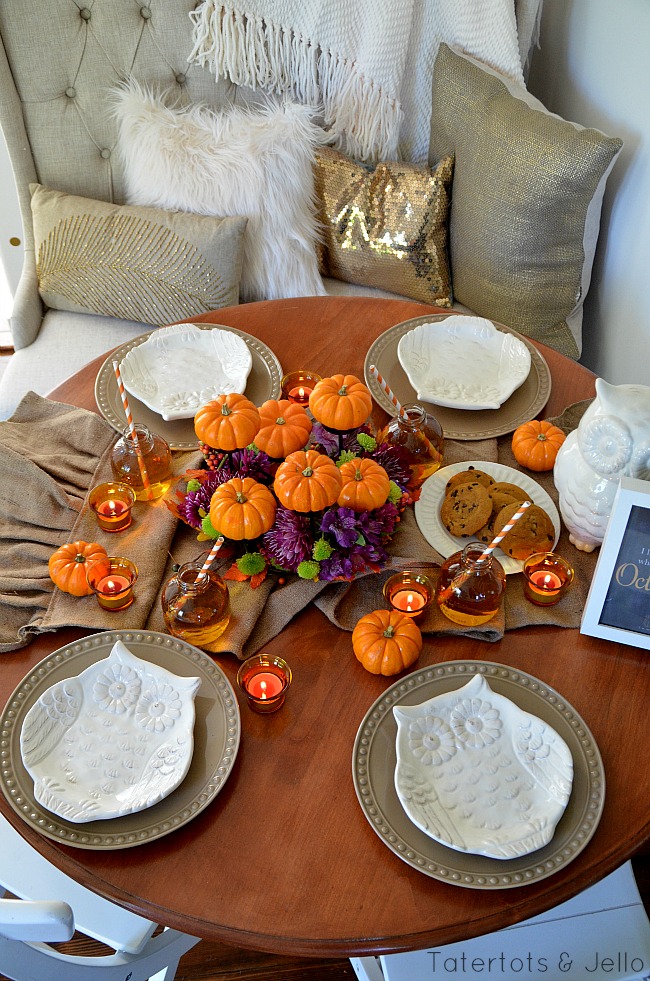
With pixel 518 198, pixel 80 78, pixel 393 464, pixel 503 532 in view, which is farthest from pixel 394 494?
pixel 80 78

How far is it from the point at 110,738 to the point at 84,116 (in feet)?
5.23

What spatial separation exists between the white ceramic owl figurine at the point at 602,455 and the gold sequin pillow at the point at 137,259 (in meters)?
1.01

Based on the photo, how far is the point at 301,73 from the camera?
195 centimetres

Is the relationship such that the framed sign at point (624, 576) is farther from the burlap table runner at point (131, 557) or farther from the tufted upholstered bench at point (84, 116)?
the tufted upholstered bench at point (84, 116)

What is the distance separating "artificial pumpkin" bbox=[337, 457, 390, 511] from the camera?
1027 millimetres

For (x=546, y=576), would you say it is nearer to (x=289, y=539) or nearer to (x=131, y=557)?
(x=289, y=539)

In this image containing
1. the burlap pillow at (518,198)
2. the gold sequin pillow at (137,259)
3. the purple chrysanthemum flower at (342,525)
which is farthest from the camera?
the gold sequin pillow at (137,259)

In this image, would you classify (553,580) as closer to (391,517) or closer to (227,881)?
(391,517)

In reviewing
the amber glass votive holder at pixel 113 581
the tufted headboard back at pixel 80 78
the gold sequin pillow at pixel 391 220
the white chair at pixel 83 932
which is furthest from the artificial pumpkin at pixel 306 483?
the tufted headboard back at pixel 80 78

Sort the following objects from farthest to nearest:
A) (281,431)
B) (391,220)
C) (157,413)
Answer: (391,220)
(157,413)
(281,431)

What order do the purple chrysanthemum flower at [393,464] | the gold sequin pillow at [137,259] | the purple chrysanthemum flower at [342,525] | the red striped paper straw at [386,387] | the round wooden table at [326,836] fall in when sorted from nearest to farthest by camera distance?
the round wooden table at [326,836], the purple chrysanthemum flower at [342,525], the purple chrysanthemum flower at [393,464], the red striped paper straw at [386,387], the gold sequin pillow at [137,259]

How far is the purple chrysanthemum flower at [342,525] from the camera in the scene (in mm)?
1024

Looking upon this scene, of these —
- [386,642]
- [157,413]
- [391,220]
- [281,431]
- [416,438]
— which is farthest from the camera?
[391,220]

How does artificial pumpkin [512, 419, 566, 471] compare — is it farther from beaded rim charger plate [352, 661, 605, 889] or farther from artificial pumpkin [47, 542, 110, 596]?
artificial pumpkin [47, 542, 110, 596]
